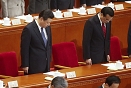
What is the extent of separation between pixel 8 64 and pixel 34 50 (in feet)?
1.19

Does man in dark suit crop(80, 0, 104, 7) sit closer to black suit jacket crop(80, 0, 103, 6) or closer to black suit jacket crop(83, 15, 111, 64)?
black suit jacket crop(80, 0, 103, 6)

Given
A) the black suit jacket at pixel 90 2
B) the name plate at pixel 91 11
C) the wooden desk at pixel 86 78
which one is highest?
the black suit jacket at pixel 90 2

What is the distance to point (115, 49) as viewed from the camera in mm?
6406

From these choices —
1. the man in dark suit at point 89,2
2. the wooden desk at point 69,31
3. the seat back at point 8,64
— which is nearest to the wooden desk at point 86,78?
the seat back at point 8,64

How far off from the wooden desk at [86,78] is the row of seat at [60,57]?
1.43ft

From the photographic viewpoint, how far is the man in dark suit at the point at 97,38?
5766mm

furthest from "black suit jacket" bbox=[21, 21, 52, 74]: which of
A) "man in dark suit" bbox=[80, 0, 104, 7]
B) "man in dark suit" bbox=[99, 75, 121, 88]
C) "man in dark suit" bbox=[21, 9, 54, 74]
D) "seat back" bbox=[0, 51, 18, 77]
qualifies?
"man in dark suit" bbox=[80, 0, 104, 7]

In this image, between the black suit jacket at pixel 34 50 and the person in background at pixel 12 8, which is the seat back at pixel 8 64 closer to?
the black suit jacket at pixel 34 50

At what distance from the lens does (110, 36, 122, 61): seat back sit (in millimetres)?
6320

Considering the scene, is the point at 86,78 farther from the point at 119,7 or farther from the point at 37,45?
the point at 119,7

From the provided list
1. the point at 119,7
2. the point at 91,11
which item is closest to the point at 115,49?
the point at 91,11

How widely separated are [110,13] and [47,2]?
2.06 meters

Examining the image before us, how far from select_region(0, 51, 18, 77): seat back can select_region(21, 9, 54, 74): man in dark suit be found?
0.53 feet

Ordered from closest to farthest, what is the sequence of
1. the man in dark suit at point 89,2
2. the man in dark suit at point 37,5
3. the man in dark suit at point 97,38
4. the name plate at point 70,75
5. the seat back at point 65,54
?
the name plate at point 70,75, the man in dark suit at point 97,38, the seat back at point 65,54, the man in dark suit at point 37,5, the man in dark suit at point 89,2
